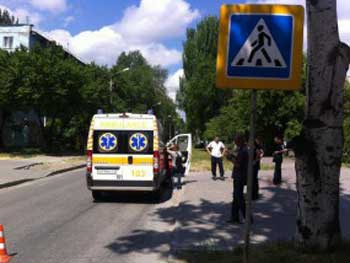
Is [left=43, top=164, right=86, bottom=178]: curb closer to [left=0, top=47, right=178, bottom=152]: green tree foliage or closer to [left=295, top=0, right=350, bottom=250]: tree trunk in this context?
[left=0, top=47, right=178, bottom=152]: green tree foliage

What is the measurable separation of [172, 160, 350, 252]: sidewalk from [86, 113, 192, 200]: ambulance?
1.28 meters

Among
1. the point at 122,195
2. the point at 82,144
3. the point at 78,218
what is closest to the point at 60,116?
the point at 82,144

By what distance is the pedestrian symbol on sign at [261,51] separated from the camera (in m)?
5.13

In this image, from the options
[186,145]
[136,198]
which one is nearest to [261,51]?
[136,198]

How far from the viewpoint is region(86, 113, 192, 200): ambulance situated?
A: 1344 cm

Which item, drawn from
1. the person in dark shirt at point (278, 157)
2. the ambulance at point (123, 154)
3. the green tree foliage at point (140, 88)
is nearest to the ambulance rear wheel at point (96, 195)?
the ambulance at point (123, 154)

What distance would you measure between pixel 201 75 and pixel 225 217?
53539 mm

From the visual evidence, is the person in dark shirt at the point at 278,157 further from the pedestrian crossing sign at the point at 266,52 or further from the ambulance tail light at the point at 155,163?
the pedestrian crossing sign at the point at 266,52

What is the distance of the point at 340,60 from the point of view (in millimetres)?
6113

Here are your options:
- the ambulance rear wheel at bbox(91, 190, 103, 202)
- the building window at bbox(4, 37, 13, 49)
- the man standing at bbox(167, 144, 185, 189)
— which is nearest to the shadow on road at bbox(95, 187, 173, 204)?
the ambulance rear wheel at bbox(91, 190, 103, 202)

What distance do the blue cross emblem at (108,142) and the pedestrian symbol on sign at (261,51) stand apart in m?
8.85

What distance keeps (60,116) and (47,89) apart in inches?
250

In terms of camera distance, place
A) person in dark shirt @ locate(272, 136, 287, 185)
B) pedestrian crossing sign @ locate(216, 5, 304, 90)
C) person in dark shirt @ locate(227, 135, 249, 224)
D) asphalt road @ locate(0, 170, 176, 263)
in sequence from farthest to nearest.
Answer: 1. person in dark shirt @ locate(272, 136, 287, 185)
2. person in dark shirt @ locate(227, 135, 249, 224)
3. asphalt road @ locate(0, 170, 176, 263)
4. pedestrian crossing sign @ locate(216, 5, 304, 90)

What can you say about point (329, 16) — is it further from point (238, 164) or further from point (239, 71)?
point (238, 164)
